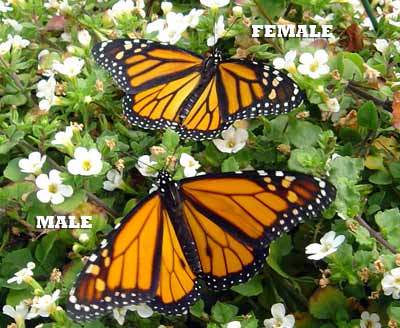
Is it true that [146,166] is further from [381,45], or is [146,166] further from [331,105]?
[381,45]

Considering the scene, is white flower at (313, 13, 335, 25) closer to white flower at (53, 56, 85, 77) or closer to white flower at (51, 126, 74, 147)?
white flower at (53, 56, 85, 77)

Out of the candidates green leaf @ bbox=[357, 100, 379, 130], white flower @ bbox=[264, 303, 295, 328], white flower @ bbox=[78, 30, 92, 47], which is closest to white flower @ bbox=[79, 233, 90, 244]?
white flower @ bbox=[264, 303, 295, 328]

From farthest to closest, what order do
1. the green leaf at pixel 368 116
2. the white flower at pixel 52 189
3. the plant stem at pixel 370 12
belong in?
1. the plant stem at pixel 370 12
2. the green leaf at pixel 368 116
3. the white flower at pixel 52 189

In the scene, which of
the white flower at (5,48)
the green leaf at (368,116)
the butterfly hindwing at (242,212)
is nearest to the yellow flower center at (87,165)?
the butterfly hindwing at (242,212)

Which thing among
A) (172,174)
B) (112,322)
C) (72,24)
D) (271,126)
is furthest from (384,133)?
(72,24)

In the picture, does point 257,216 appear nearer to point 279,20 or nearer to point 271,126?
point 271,126

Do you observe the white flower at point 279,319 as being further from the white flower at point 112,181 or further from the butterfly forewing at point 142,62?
the butterfly forewing at point 142,62

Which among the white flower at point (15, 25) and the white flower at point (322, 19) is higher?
the white flower at point (15, 25)
